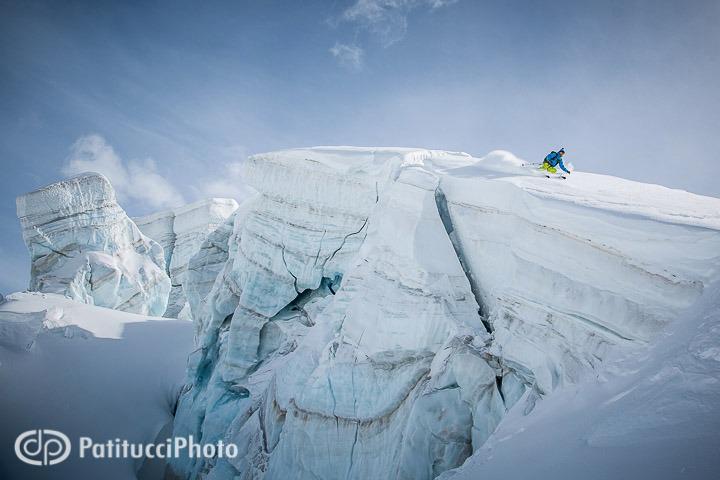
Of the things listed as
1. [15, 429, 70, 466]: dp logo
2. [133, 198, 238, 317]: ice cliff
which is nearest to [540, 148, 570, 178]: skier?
[15, 429, 70, 466]: dp logo

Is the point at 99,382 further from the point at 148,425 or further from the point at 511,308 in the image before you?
the point at 511,308

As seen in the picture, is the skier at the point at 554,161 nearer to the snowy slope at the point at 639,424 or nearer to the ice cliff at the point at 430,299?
the ice cliff at the point at 430,299

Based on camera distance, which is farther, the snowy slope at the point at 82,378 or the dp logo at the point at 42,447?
the snowy slope at the point at 82,378

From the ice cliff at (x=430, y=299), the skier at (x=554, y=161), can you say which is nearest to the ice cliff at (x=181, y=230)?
the ice cliff at (x=430, y=299)

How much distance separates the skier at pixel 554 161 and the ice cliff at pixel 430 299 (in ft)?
1.39

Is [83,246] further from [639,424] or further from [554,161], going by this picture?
[639,424]

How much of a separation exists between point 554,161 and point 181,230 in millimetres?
33576

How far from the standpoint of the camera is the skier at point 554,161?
20.2ft

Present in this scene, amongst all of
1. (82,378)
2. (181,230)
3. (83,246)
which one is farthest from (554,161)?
(181,230)

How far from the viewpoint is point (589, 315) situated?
393 cm

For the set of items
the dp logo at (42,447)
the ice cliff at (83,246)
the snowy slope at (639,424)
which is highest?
the ice cliff at (83,246)

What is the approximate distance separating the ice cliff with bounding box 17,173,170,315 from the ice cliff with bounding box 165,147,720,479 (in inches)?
655

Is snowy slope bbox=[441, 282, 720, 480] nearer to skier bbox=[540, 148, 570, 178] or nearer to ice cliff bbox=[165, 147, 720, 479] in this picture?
ice cliff bbox=[165, 147, 720, 479]

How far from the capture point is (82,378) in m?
11.2
